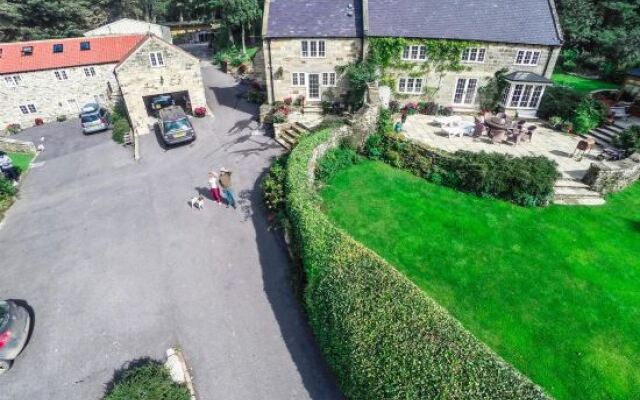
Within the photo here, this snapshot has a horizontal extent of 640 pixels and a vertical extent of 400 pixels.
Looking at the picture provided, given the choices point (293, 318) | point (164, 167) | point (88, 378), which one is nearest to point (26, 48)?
point (164, 167)

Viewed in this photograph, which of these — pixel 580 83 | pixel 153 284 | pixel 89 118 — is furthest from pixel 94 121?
pixel 580 83

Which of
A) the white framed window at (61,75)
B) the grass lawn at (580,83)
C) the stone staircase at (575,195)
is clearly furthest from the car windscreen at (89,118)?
the grass lawn at (580,83)

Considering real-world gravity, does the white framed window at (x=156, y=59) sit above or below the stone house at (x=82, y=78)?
above

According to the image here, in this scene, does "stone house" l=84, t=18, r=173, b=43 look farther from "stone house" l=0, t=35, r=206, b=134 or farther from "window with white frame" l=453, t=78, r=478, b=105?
"window with white frame" l=453, t=78, r=478, b=105

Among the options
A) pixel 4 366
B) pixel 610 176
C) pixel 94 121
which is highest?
pixel 610 176

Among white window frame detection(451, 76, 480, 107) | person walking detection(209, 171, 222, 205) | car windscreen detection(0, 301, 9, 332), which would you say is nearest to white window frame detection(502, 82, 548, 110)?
white window frame detection(451, 76, 480, 107)

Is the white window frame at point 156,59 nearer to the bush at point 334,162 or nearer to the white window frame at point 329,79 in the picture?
the white window frame at point 329,79

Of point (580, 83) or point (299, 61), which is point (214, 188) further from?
point (580, 83)
